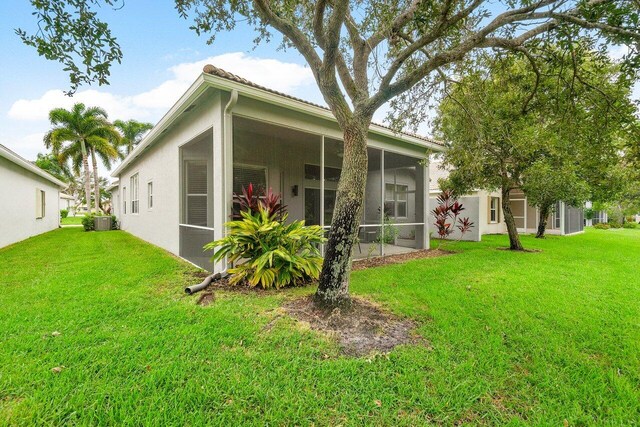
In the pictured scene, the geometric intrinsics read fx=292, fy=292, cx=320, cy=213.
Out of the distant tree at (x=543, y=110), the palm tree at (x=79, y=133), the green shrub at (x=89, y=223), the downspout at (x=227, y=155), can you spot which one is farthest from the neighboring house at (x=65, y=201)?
the distant tree at (x=543, y=110)

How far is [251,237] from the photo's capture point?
4.80 meters

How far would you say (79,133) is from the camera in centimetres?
2045

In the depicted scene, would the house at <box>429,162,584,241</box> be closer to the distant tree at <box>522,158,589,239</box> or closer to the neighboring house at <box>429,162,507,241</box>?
the neighboring house at <box>429,162,507,241</box>

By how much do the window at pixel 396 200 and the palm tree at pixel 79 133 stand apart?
20394 mm

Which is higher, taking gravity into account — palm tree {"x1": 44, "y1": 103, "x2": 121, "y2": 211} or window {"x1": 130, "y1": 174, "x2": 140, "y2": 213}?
palm tree {"x1": 44, "y1": 103, "x2": 121, "y2": 211}

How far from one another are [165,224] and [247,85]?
5.28 meters

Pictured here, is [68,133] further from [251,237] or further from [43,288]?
[251,237]

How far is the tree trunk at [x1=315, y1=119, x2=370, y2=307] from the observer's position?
135 inches

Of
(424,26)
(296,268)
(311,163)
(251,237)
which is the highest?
(424,26)

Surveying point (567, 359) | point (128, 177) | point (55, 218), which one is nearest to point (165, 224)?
point (128, 177)

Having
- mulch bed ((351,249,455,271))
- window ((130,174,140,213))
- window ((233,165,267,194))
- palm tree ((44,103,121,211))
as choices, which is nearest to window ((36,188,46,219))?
window ((130,174,140,213))

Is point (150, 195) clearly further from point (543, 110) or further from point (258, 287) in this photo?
point (543, 110)

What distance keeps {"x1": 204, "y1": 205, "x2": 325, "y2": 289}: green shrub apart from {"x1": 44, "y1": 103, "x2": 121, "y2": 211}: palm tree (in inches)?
854

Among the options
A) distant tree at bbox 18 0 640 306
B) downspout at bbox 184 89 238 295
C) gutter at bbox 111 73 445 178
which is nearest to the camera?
distant tree at bbox 18 0 640 306
